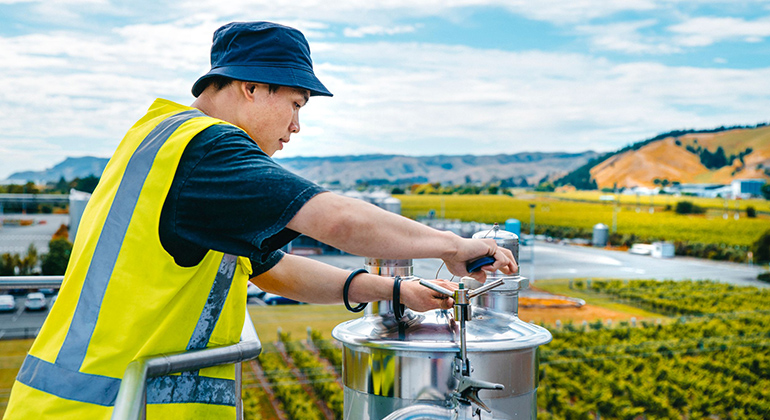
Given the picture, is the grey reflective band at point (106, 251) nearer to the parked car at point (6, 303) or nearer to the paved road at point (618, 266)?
the parked car at point (6, 303)

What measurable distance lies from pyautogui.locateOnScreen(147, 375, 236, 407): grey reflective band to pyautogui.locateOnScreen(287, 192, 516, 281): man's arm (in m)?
0.40

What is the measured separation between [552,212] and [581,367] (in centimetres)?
4884

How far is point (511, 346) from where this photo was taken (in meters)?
1.49

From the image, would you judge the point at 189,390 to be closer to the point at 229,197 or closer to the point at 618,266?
the point at 229,197

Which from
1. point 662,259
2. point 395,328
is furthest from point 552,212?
point 395,328

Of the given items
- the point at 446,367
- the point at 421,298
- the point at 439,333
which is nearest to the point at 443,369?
the point at 446,367

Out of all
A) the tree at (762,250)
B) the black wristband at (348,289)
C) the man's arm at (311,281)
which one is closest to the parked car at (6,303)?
the man's arm at (311,281)

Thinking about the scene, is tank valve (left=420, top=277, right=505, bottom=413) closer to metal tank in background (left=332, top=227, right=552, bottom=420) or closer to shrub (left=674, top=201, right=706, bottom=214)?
metal tank in background (left=332, top=227, right=552, bottom=420)

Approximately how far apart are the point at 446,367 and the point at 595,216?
70.9m

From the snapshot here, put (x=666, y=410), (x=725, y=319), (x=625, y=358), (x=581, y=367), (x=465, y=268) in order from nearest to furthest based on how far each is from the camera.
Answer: (x=465, y=268)
(x=666, y=410)
(x=581, y=367)
(x=625, y=358)
(x=725, y=319)

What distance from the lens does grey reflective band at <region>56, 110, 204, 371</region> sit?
1.16 m

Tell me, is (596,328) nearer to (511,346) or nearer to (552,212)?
(511,346)

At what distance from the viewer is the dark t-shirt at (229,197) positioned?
1093mm

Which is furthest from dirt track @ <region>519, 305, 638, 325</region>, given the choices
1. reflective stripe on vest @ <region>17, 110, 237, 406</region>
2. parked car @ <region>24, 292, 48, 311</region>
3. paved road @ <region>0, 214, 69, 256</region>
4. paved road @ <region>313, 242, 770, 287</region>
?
reflective stripe on vest @ <region>17, 110, 237, 406</region>
